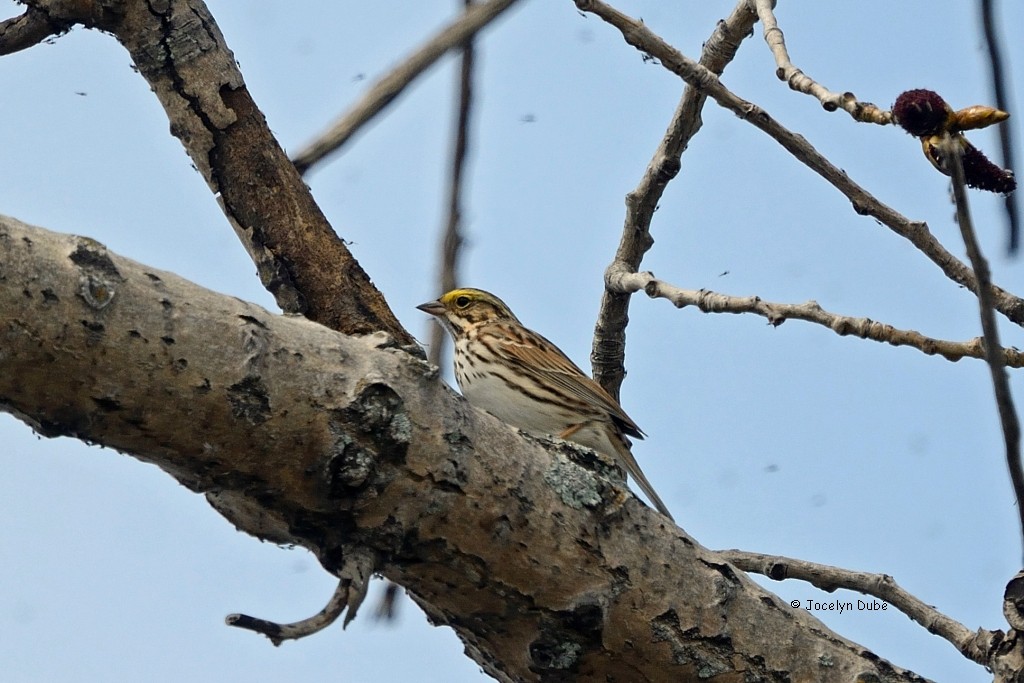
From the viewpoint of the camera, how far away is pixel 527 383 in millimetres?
7133

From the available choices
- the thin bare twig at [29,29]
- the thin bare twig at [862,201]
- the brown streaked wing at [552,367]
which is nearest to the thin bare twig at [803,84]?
the thin bare twig at [862,201]

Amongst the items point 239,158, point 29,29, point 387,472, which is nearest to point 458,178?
point 239,158

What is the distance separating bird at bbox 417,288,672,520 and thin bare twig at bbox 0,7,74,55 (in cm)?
242

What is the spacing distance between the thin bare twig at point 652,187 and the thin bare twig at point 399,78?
4.32ft

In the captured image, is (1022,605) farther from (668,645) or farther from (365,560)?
(365,560)

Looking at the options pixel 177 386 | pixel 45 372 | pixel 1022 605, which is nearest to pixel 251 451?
pixel 177 386

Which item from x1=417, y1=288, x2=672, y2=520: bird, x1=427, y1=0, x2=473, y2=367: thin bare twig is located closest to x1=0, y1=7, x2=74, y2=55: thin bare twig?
x1=427, y1=0, x2=473, y2=367: thin bare twig

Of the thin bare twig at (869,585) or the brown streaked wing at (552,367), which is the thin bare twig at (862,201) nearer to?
the thin bare twig at (869,585)

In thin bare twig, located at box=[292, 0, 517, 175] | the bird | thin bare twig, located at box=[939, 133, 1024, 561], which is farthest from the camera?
the bird

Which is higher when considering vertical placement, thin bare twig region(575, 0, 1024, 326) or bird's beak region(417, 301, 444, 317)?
bird's beak region(417, 301, 444, 317)

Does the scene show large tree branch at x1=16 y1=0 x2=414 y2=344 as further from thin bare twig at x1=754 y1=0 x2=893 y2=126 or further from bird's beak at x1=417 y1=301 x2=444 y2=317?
bird's beak at x1=417 y1=301 x2=444 y2=317

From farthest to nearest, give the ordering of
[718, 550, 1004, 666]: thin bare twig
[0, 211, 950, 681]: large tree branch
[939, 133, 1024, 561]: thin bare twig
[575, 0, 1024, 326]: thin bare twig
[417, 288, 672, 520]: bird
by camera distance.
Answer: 1. [417, 288, 672, 520]: bird
2. [718, 550, 1004, 666]: thin bare twig
3. [575, 0, 1024, 326]: thin bare twig
4. [0, 211, 950, 681]: large tree branch
5. [939, 133, 1024, 561]: thin bare twig

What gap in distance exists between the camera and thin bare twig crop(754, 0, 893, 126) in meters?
2.89

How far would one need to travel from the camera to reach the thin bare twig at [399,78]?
11.6ft
